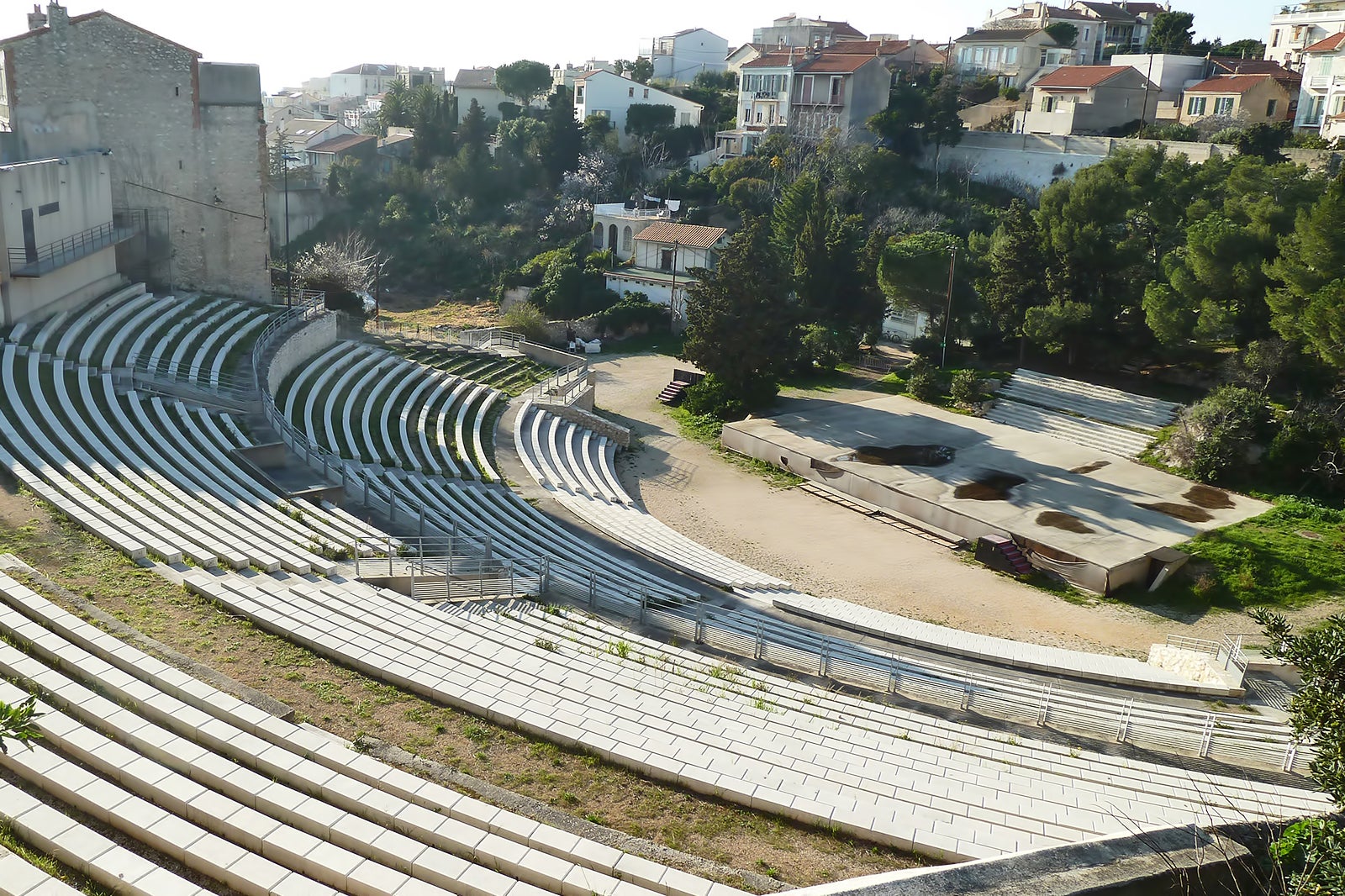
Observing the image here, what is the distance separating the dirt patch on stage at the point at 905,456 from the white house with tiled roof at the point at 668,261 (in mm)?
20073

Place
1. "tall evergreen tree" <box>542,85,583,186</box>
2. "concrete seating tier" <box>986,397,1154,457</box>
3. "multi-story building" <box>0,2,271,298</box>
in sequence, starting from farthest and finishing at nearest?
1. "tall evergreen tree" <box>542,85,583,186</box>
2. "concrete seating tier" <box>986,397,1154,457</box>
3. "multi-story building" <box>0,2,271,298</box>

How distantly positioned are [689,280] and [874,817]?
43535 mm

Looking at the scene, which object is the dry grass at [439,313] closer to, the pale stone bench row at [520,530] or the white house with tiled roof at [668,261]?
the white house with tiled roof at [668,261]

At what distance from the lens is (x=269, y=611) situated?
13602mm

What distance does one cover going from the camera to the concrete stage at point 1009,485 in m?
25.3

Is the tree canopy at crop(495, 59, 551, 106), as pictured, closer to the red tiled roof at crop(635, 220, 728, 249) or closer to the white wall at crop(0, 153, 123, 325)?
the red tiled roof at crop(635, 220, 728, 249)

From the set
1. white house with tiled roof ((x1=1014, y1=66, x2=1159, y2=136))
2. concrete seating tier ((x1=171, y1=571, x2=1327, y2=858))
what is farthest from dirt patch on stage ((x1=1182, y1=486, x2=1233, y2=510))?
white house with tiled roof ((x1=1014, y1=66, x2=1159, y2=136))

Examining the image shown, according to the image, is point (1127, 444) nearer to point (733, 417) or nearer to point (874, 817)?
point (733, 417)

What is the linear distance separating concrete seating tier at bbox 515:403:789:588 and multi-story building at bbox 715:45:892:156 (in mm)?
39132

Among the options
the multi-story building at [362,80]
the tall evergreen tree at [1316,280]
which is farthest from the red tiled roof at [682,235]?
the multi-story building at [362,80]

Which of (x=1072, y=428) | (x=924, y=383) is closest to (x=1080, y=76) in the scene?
(x=924, y=383)

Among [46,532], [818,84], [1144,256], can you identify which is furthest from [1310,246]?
[818,84]

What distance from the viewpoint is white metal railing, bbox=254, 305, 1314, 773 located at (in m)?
14.9

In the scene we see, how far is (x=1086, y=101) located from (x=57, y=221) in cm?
5654
